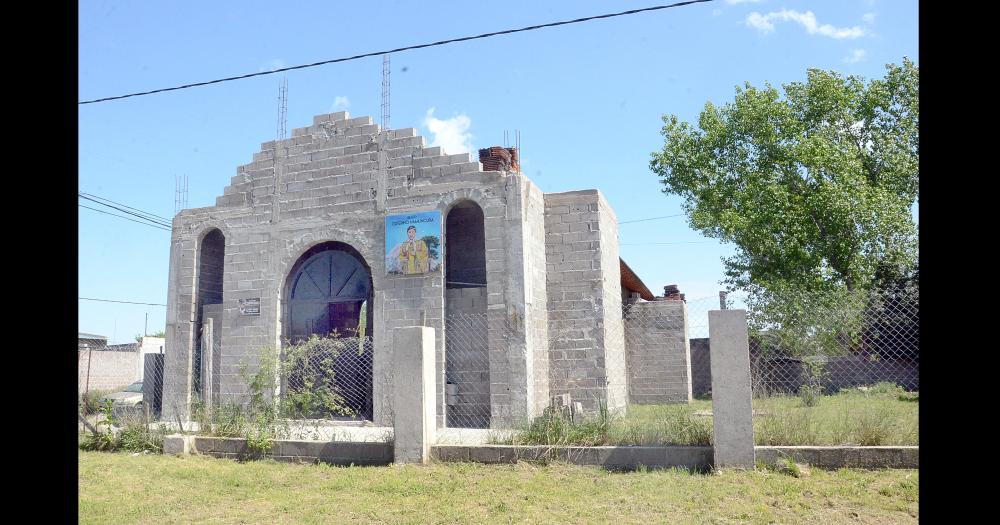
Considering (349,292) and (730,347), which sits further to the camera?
(349,292)

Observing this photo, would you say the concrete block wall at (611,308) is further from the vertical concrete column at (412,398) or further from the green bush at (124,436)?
the green bush at (124,436)

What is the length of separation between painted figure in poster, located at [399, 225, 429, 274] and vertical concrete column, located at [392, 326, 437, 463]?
4910mm

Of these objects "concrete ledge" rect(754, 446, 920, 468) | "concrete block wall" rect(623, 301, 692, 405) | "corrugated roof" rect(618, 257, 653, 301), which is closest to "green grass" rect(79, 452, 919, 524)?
"concrete ledge" rect(754, 446, 920, 468)

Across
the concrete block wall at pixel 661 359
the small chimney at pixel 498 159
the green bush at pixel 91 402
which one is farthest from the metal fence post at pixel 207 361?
the concrete block wall at pixel 661 359

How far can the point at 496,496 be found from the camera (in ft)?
23.8

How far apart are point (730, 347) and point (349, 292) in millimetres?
9632

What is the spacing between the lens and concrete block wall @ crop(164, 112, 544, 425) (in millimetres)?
13531

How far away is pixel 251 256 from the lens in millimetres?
15398

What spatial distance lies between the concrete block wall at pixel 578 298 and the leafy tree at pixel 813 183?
481 inches
